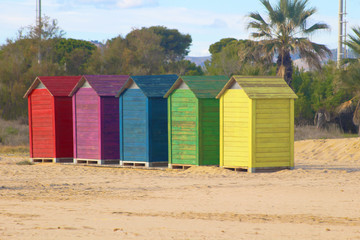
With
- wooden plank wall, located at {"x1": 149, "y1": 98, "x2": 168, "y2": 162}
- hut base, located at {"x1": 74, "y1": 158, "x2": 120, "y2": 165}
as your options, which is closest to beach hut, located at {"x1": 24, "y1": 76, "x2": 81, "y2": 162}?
hut base, located at {"x1": 74, "y1": 158, "x2": 120, "y2": 165}

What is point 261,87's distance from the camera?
15.5 meters

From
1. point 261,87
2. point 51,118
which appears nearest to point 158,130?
point 261,87

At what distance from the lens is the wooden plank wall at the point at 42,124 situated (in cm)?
1908

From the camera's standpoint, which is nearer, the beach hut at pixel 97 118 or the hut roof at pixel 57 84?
the beach hut at pixel 97 118

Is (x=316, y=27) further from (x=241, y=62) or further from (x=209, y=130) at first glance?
(x=209, y=130)

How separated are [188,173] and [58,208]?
19.1ft

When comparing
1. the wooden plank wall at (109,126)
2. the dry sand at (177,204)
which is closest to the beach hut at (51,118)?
the dry sand at (177,204)

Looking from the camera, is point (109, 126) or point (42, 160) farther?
point (42, 160)

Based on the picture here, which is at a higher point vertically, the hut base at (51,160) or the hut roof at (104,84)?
the hut roof at (104,84)

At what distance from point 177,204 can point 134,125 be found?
6.52 metres

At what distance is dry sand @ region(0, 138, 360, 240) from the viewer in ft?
27.3

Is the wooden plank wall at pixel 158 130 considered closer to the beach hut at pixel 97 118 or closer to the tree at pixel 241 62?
the beach hut at pixel 97 118

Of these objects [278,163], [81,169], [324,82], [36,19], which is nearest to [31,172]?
[81,169]

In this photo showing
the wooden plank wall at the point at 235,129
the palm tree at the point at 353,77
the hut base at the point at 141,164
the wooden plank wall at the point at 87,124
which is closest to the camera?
the wooden plank wall at the point at 235,129
